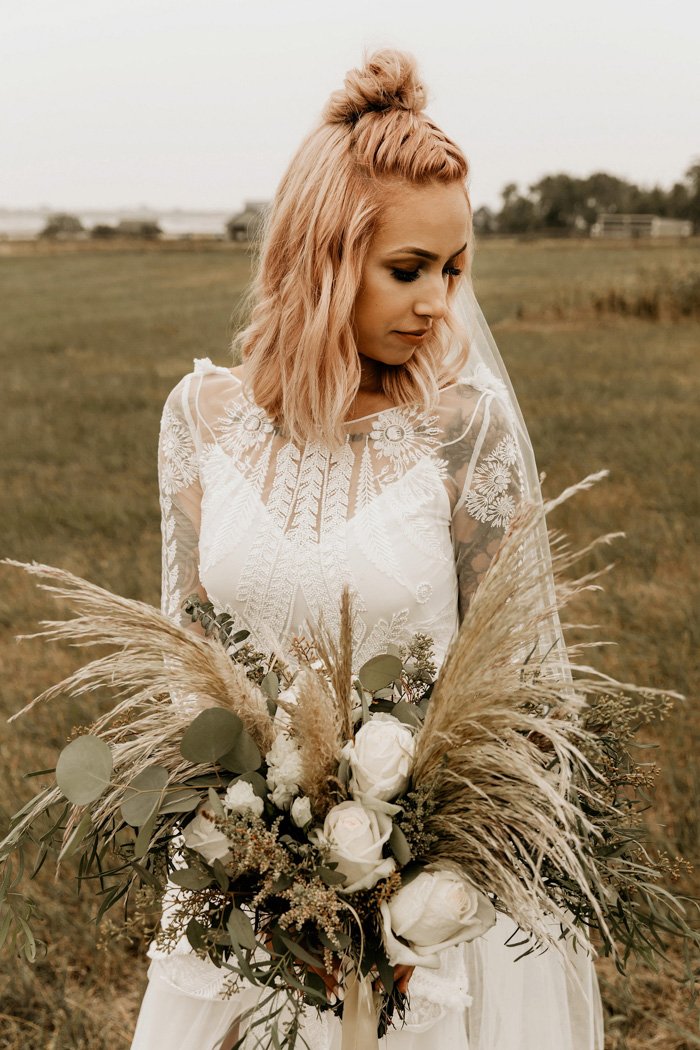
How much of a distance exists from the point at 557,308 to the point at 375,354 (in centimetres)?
1585

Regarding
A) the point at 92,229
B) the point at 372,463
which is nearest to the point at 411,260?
the point at 372,463

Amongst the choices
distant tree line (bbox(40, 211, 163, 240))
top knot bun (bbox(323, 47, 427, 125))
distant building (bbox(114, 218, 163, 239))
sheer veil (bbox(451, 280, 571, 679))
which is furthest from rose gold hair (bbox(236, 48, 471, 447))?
distant building (bbox(114, 218, 163, 239))

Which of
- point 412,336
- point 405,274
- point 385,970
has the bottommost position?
point 385,970

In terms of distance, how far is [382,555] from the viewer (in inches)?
76.6

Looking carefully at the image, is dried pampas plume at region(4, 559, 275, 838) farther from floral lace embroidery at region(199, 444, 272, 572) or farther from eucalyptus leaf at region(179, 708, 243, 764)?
floral lace embroidery at region(199, 444, 272, 572)

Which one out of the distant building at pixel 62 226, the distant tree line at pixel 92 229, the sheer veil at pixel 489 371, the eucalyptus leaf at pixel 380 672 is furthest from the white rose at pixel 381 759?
the distant building at pixel 62 226

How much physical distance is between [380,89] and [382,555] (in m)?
1.00

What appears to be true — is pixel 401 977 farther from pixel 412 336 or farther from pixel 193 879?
pixel 412 336

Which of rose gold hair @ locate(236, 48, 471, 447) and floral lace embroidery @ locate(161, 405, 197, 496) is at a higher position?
rose gold hair @ locate(236, 48, 471, 447)

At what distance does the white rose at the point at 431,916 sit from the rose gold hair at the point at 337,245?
1112 mm

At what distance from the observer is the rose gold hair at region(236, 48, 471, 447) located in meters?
1.87

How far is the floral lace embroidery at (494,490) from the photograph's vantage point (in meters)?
1.96

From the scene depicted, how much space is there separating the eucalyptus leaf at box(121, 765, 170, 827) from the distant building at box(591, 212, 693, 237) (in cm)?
6085

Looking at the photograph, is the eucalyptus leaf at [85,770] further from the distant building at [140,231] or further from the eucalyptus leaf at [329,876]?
the distant building at [140,231]
